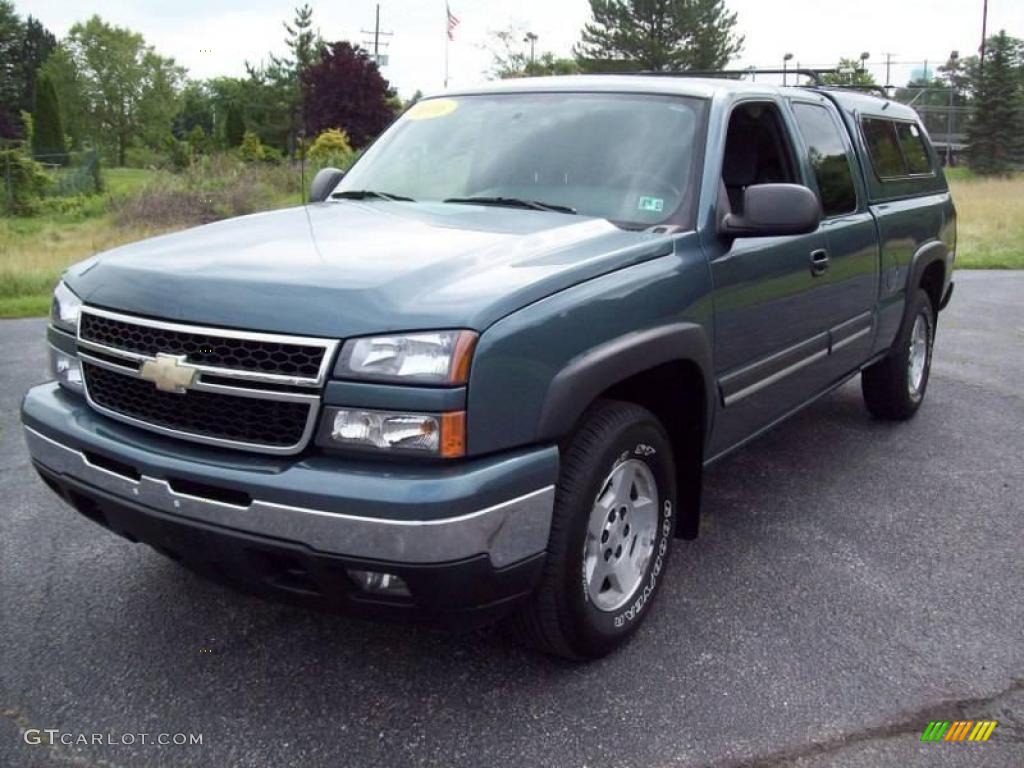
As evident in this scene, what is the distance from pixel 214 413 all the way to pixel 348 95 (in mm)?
45697

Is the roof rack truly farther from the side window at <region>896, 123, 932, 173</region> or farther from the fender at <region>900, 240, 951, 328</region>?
the fender at <region>900, 240, 951, 328</region>

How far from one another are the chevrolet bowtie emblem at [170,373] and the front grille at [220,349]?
0.02m

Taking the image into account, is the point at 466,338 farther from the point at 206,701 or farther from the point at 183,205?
the point at 183,205

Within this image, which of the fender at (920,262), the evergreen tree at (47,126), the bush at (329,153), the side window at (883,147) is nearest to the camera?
the side window at (883,147)

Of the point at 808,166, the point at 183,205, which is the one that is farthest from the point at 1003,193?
the point at 808,166

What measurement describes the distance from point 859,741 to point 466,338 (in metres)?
1.58

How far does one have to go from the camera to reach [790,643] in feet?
10.5

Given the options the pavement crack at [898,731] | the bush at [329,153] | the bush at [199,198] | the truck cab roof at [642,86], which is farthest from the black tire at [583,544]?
the bush at [329,153]

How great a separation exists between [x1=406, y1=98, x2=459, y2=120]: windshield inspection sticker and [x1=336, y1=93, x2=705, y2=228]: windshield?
5 centimetres

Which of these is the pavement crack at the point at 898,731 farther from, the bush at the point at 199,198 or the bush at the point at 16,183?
the bush at the point at 16,183

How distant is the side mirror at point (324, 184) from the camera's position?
4.51 metres

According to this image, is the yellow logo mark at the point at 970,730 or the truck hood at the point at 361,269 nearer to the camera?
the truck hood at the point at 361,269

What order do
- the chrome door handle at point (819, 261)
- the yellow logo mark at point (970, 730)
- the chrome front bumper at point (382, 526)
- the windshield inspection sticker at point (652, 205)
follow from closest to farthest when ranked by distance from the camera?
1. the chrome front bumper at point (382, 526)
2. the yellow logo mark at point (970, 730)
3. the windshield inspection sticker at point (652, 205)
4. the chrome door handle at point (819, 261)

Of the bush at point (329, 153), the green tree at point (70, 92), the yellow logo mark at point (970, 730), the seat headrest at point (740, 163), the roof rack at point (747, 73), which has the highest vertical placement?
the green tree at point (70, 92)
